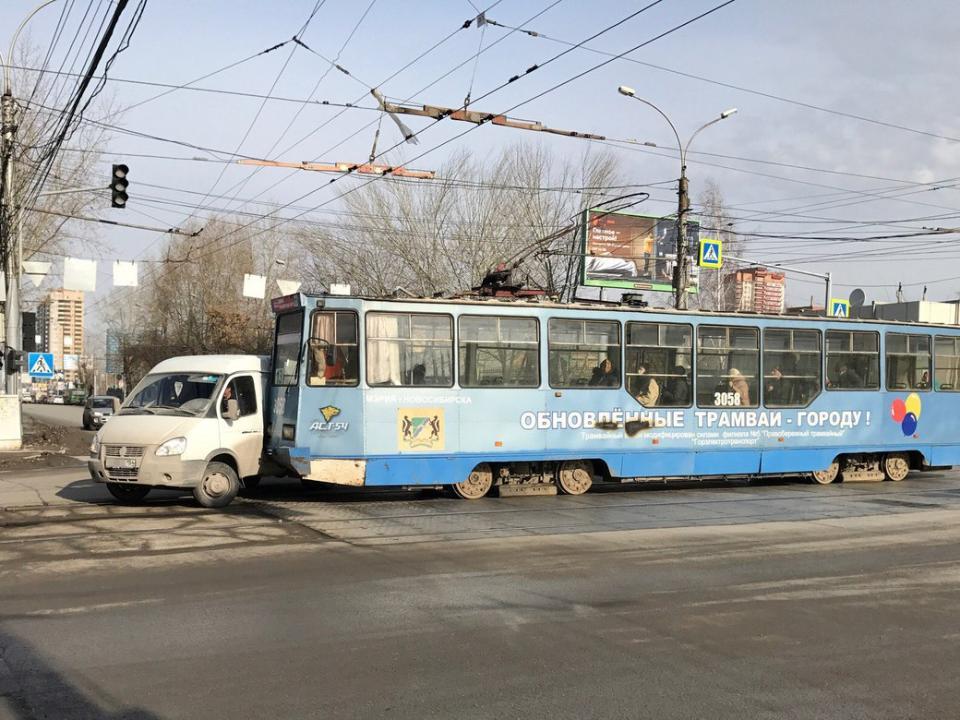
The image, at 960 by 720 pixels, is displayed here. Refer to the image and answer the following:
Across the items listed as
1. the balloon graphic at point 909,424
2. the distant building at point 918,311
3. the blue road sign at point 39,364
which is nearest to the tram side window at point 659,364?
the balloon graphic at point 909,424

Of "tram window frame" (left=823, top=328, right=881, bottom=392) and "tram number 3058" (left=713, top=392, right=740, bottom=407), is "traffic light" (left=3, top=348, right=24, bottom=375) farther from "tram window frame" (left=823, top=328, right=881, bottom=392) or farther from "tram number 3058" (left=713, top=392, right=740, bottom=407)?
"tram window frame" (left=823, top=328, right=881, bottom=392)

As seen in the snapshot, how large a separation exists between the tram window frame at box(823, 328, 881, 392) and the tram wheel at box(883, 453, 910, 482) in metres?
1.72

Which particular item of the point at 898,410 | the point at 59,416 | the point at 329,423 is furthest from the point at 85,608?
the point at 59,416

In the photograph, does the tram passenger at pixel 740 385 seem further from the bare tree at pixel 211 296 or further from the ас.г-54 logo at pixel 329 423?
the bare tree at pixel 211 296

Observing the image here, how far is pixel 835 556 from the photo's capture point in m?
9.38

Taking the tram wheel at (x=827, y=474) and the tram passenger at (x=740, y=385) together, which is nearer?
the tram passenger at (x=740, y=385)

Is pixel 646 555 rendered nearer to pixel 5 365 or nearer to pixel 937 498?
pixel 937 498

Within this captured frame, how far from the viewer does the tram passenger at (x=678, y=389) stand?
15.2 metres

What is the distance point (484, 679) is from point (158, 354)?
5314 centimetres

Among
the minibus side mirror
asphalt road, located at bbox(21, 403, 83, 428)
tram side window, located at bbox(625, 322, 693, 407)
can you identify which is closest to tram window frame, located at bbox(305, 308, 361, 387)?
the minibus side mirror

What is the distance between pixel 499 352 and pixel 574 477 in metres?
2.65

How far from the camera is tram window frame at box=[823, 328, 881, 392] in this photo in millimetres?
16750

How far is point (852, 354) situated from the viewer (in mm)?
17078

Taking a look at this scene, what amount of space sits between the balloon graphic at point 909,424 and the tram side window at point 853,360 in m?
1.10
